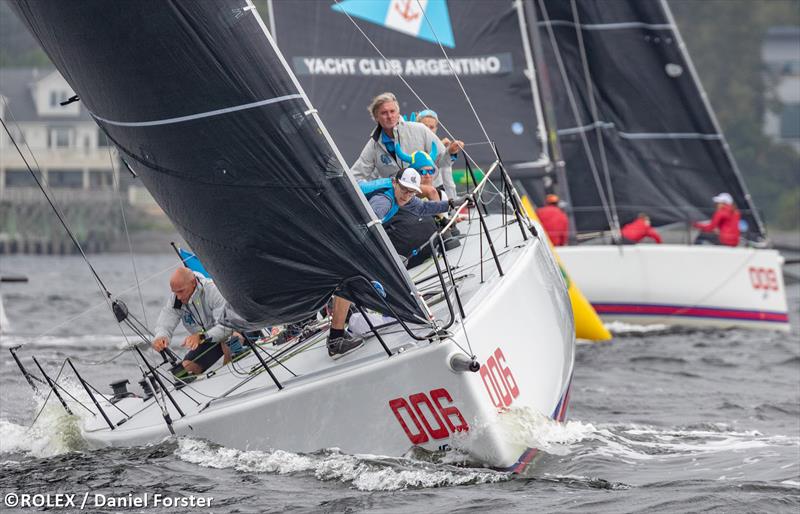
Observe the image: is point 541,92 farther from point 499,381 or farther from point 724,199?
point 499,381

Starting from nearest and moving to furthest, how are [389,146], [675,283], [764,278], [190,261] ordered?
[389,146] < [190,261] < [675,283] < [764,278]

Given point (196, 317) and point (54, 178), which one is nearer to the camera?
point (196, 317)

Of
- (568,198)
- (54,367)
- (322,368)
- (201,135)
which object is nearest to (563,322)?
(322,368)

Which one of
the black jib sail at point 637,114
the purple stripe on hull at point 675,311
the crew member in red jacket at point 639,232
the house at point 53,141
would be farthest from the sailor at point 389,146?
the house at point 53,141

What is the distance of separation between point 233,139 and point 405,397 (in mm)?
1289

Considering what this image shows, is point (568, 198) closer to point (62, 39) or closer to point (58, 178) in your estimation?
point (62, 39)

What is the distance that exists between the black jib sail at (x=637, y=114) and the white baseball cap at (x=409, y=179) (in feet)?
30.1

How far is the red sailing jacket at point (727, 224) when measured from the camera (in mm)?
15023

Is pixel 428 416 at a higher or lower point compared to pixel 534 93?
lower

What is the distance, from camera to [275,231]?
579 centimetres

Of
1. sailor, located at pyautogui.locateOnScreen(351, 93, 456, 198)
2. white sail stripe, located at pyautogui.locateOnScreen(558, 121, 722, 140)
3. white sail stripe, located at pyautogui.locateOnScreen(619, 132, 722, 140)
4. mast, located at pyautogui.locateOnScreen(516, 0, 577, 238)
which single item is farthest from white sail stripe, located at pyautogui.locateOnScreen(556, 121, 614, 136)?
sailor, located at pyautogui.locateOnScreen(351, 93, 456, 198)

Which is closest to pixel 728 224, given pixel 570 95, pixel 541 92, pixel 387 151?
pixel 570 95

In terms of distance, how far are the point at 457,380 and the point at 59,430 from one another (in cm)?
252

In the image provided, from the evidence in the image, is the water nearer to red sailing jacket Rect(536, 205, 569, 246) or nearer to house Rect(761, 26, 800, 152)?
red sailing jacket Rect(536, 205, 569, 246)
